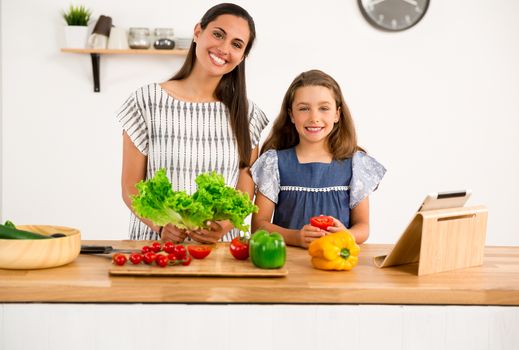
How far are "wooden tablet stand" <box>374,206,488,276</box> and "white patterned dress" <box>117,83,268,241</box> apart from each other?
895mm

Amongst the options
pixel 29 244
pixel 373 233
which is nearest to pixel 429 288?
pixel 29 244

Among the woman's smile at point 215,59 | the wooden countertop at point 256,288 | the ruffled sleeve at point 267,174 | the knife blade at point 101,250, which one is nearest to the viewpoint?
the wooden countertop at point 256,288

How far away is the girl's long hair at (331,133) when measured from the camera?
8.75 feet

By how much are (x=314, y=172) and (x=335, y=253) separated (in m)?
0.74

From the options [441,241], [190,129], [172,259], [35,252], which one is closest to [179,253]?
[172,259]

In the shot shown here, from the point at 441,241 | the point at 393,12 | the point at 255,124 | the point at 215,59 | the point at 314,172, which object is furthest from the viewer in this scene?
the point at 393,12

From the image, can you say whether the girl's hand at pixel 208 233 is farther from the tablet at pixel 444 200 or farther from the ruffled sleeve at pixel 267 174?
the tablet at pixel 444 200

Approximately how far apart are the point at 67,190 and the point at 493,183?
314cm

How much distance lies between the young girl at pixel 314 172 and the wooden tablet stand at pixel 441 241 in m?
0.53

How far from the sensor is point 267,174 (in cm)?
264

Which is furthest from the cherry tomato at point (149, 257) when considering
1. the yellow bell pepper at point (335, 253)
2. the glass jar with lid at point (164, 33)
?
the glass jar with lid at point (164, 33)

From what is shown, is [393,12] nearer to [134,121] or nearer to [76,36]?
[76,36]

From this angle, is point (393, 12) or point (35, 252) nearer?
point (35, 252)
